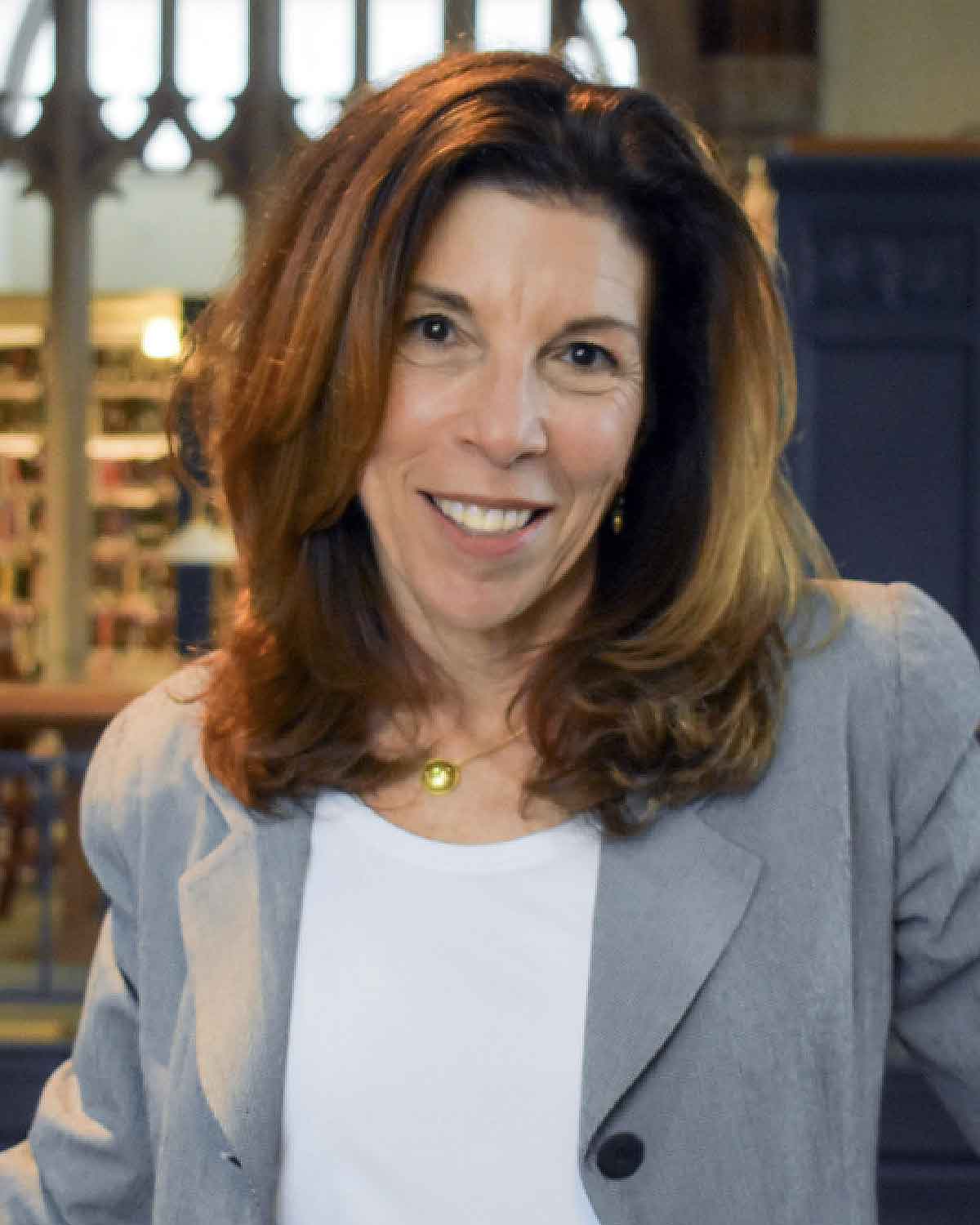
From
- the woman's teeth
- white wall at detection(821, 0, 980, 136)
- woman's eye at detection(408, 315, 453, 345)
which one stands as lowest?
the woman's teeth

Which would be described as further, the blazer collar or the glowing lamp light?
the glowing lamp light

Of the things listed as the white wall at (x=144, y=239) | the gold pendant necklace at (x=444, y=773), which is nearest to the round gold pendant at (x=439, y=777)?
the gold pendant necklace at (x=444, y=773)

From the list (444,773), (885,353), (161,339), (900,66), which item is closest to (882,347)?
(885,353)

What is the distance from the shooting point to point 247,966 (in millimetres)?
1135

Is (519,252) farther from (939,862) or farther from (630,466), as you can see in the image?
(939,862)

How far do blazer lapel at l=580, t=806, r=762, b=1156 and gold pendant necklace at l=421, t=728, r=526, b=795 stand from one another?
124 mm

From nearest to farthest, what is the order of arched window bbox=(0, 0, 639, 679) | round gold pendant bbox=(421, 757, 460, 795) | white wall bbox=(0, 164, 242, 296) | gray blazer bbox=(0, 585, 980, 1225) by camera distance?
1. gray blazer bbox=(0, 585, 980, 1225)
2. round gold pendant bbox=(421, 757, 460, 795)
3. arched window bbox=(0, 0, 639, 679)
4. white wall bbox=(0, 164, 242, 296)

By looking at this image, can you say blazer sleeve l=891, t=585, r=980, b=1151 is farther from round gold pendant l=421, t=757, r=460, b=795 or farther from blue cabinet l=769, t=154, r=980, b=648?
blue cabinet l=769, t=154, r=980, b=648

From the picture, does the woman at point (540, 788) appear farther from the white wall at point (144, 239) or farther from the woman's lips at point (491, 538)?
the white wall at point (144, 239)

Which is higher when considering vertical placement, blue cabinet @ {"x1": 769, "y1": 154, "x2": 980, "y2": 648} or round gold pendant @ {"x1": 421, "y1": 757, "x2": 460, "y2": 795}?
blue cabinet @ {"x1": 769, "y1": 154, "x2": 980, "y2": 648}

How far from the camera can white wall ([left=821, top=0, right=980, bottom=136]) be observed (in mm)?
6875

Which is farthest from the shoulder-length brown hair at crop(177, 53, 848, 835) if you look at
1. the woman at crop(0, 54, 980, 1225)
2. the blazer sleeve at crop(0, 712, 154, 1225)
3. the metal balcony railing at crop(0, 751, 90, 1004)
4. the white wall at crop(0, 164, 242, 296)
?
the white wall at crop(0, 164, 242, 296)

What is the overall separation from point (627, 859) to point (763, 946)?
4.0 inches

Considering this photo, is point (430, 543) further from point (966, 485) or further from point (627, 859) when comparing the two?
Answer: point (966, 485)
